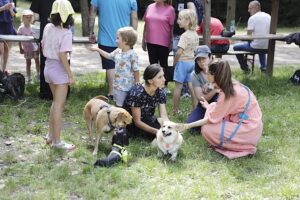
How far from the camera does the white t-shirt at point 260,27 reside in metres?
9.64

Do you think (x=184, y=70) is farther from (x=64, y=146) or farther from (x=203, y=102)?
(x=64, y=146)

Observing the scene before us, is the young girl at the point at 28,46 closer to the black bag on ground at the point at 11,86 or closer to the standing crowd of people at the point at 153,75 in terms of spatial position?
the standing crowd of people at the point at 153,75

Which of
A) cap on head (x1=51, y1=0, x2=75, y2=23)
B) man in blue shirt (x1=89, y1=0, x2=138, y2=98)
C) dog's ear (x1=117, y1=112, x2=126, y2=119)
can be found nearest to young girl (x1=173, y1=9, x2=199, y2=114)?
man in blue shirt (x1=89, y1=0, x2=138, y2=98)

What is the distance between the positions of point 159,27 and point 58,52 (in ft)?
8.52

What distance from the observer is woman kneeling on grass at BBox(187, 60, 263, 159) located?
4844mm

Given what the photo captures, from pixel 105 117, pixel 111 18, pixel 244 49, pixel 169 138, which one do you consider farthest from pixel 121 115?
pixel 244 49

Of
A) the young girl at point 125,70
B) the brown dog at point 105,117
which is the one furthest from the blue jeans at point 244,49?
the brown dog at point 105,117

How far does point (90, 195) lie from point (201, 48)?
258 centimetres

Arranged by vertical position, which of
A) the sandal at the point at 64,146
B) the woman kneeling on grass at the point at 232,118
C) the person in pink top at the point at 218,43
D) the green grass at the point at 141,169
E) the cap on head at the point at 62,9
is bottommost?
the green grass at the point at 141,169

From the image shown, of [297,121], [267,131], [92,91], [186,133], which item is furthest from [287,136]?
[92,91]

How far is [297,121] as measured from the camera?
6262 millimetres

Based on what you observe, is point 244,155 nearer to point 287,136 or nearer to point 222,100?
point 222,100

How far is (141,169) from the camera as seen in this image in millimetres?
4531

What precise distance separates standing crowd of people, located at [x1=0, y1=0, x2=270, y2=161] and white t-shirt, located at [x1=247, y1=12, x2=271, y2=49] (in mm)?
2856
